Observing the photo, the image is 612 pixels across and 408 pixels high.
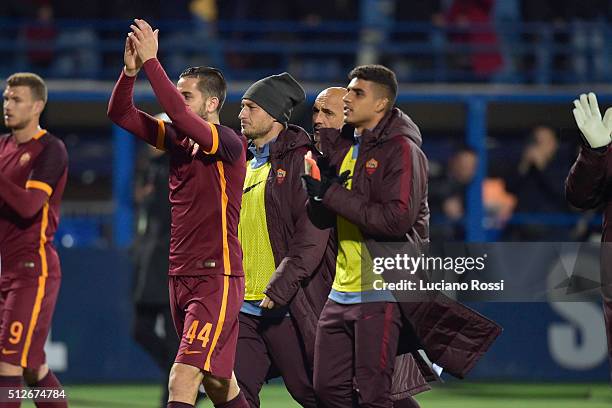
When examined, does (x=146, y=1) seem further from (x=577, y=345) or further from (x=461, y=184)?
(x=577, y=345)

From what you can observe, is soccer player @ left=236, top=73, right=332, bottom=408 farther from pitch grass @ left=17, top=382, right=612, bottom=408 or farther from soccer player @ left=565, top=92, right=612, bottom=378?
pitch grass @ left=17, top=382, right=612, bottom=408

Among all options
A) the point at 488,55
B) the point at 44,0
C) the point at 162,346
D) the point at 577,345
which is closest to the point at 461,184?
the point at 577,345

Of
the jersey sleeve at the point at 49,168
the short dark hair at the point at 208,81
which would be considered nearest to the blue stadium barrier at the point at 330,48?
the jersey sleeve at the point at 49,168

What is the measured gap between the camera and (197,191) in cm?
673

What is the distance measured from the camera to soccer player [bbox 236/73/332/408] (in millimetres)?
7207

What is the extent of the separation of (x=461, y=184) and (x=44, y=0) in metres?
7.07

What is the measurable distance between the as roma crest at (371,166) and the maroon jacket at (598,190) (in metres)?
0.94

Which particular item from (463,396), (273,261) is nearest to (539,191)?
(463,396)

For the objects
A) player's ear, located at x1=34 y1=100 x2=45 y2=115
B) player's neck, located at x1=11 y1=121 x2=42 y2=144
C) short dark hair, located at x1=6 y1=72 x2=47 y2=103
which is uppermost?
short dark hair, located at x1=6 y1=72 x2=47 y2=103

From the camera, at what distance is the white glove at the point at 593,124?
621cm

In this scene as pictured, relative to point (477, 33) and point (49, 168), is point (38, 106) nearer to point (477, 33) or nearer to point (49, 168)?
point (49, 168)

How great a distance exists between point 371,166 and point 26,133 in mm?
2474

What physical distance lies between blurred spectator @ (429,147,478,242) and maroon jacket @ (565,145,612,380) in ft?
22.1

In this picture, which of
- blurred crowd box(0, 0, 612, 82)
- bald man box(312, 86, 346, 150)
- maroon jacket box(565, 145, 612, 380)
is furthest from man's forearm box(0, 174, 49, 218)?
blurred crowd box(0, 0, 612, 82)
